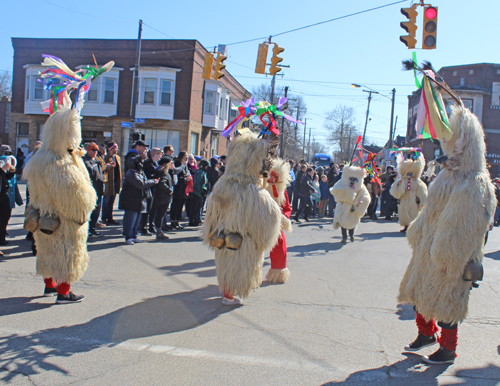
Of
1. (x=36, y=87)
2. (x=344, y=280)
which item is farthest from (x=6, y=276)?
(x=36, y=87)

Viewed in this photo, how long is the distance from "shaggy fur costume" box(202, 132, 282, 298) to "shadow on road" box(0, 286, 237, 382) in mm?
435

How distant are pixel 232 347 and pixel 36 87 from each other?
2942 cm

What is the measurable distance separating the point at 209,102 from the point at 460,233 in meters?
28.4

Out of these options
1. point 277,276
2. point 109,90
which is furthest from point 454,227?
point 109,90

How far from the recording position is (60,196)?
4461 mm

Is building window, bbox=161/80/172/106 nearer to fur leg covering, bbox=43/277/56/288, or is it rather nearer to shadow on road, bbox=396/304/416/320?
fur leg covering, bbox=43/277/56/288

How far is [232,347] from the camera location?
3721mm

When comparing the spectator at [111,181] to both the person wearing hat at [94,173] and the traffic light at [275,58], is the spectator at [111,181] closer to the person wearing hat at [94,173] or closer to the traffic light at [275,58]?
the person wearing hat at [94,173]

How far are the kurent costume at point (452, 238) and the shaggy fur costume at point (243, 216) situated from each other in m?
1.67

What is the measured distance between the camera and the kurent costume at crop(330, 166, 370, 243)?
9.27 meters

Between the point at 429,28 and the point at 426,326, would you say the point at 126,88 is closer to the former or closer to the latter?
the point at 429,28

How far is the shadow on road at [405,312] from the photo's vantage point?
468 centimetres

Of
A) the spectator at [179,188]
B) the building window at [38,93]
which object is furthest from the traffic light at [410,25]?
the building window at [38,93]

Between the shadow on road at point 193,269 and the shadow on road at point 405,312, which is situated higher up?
the shadow on road at point 405,312
